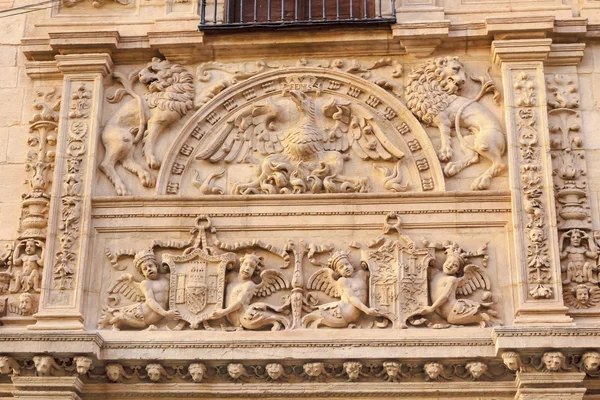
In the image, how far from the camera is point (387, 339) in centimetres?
1079

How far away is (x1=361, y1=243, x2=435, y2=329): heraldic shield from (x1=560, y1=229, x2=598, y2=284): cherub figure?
1.26 meters

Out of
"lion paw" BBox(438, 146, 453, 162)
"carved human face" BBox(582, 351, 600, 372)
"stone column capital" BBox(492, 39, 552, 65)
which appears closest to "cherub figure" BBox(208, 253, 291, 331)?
"lion paw" BBox(438, 146, 453, 162)

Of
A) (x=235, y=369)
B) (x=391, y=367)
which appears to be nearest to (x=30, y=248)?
(x=235, y=369)

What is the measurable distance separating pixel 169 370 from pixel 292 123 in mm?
2908

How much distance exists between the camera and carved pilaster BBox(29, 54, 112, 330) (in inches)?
446

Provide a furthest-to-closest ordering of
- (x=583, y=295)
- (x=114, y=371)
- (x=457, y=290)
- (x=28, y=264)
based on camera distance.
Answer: (x=28, y=264) → (x=457, y=290) → (x=583, y=295) → (x=114, y=371)

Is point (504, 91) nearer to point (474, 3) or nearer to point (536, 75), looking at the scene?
point (536, 75)

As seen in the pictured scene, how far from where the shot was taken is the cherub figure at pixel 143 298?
11297 mm

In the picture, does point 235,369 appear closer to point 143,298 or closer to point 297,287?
point 297,287

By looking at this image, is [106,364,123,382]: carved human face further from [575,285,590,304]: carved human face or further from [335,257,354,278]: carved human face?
[575,285,590,304]: carved human face

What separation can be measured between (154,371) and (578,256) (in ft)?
13.4

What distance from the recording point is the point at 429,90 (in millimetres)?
12172

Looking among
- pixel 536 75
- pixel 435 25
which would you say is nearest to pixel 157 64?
pixel 435 25

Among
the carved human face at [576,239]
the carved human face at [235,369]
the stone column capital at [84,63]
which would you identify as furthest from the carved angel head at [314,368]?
the stone column capital at [84,63]
